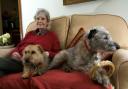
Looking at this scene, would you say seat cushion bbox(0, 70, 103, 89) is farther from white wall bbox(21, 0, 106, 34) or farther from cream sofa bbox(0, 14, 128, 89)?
white wall bbox(21, 0, 106, 34)

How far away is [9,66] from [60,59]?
19.9 inches

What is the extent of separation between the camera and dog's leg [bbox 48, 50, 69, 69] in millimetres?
2447

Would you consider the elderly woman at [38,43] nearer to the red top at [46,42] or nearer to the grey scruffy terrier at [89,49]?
the red top at [46,42]

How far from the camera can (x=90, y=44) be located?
2.29m

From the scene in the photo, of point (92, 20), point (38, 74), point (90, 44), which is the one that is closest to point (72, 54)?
point (90, 44)

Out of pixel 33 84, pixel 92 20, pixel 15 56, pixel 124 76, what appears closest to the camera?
pixel 124 76

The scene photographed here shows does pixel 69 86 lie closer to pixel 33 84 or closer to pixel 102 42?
pixel 33 84

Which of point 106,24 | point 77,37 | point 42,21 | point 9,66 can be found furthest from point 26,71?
point 106,24

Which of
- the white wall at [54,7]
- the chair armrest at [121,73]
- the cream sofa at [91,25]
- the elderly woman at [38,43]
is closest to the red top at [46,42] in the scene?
the elderly woman at [38,43]

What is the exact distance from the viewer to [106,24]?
2.71 m

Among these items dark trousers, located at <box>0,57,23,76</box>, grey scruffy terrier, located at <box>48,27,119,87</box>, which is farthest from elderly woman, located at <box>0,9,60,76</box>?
grey scruffy terrier, located at <box>48,27,119,87</box>

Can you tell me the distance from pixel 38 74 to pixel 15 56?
1.53 ft

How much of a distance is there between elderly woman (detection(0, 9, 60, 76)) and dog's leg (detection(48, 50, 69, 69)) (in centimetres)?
14

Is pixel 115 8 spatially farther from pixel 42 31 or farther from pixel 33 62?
pixel 33 62
